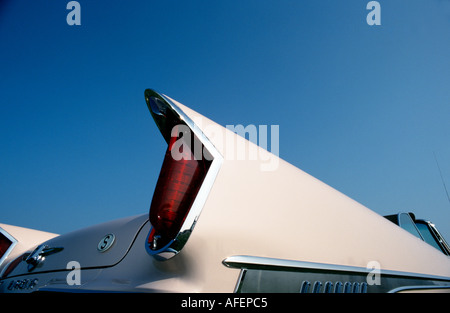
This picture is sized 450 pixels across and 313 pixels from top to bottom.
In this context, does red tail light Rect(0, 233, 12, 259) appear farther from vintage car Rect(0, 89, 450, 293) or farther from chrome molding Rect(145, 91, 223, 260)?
chrome molding Rect(145, 91, 223, 260)

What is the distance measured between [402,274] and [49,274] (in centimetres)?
183

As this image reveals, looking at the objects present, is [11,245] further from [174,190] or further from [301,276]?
[301,276]

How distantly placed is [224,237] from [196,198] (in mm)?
175

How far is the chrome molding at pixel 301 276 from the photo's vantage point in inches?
40.2

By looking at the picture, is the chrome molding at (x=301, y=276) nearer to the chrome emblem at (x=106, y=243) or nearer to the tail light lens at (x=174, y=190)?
the tail light lens at (x=174, y=190)

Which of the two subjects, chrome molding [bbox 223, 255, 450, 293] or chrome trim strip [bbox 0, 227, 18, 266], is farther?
chrome trim strip [bbox 0, 227, 18, 266]

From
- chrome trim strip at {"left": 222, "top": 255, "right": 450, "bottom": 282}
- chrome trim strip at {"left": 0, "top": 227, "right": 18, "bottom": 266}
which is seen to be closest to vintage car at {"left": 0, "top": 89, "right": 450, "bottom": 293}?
chrome trim strip at {"left": 222, "top": 255, "right": 450, "bottom": 282}

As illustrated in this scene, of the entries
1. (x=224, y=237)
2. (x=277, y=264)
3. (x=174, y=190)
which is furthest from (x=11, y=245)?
(x=277, y=264)

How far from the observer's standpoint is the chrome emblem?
4.31ft

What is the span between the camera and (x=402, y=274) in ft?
4.88

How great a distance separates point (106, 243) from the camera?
4.40ft

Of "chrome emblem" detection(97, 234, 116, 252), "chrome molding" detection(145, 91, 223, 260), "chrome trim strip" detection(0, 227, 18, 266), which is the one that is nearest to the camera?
"chrome molding" detection(145, 91, 223, 260)

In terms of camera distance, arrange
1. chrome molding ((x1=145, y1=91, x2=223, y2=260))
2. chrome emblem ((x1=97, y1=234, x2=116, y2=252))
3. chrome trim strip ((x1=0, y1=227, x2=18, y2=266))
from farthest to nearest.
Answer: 1. chrome trim strip ((x1=0, y1=227, x2=18, y2=266))
2. chrome emblem ((x1=97, y1=234, x2=116, y2=252))
3. chrome molding ((x1=145, y1=91, x2=223, y2=260))

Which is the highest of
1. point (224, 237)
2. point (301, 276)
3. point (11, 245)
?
point (11, 245)
